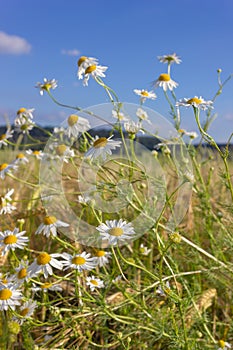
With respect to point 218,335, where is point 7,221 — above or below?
above

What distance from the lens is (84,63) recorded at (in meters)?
1.60

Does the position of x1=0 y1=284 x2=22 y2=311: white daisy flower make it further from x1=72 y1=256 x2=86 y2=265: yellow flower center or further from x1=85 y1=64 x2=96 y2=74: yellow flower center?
x1=85 y1=64 x2=96 y2=74: yellow flower center

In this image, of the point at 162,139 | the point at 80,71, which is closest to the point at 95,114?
the point at 80,71

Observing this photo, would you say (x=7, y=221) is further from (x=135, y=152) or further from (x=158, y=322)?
(x=158, y=322)

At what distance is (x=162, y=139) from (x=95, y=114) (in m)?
0.38

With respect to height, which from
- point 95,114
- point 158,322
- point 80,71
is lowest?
point 158,322

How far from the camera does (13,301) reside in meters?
1.34

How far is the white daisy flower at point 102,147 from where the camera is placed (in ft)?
4.33

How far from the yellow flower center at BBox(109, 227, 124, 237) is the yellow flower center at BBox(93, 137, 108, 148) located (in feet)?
0.85

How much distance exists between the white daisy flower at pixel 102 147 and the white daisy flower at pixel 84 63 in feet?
1.00

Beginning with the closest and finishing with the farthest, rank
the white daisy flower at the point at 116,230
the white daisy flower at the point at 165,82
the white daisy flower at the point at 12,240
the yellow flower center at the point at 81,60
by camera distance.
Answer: the white daisy flower at the point at 116,230 → the white daisy flower at the point at 12,240 → the yellow flower center at the point at 81,60 → the white daisy flower at the point at 165,82

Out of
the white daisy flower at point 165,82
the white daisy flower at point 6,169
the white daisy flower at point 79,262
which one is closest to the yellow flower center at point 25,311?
the white daisy flower at point 79,262

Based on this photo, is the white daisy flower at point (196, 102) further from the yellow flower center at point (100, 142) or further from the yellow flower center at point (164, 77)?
the yellow flower center at point (164, 77)

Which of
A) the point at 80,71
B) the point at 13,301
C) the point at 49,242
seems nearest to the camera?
the point at 13,301
